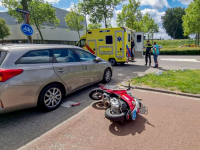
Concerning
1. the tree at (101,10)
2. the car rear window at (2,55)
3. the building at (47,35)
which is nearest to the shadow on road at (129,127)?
the car rear window at (2,55)

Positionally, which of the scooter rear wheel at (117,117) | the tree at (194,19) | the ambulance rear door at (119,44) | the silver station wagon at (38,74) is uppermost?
the tree at (194,19)

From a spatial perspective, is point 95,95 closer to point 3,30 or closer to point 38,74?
point 38,74

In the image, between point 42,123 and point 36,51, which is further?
point 36,51

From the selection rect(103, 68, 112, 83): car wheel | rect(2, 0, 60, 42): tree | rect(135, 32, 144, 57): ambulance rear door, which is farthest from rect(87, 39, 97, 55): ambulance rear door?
rect(2, 0, 60, 42): tree

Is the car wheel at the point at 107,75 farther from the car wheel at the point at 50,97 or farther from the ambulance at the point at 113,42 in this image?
the ambulance at the point at 113,42

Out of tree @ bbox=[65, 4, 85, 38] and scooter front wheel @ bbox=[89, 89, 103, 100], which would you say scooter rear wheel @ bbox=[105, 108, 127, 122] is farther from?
tree @ bbox=[65, 4, 85, 38]

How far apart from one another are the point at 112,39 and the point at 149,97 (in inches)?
246

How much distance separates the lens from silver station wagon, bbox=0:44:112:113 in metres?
2.76

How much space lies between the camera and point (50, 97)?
349cm

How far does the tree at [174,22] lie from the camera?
6328cm

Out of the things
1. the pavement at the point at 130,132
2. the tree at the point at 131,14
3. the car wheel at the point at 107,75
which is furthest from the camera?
the tree at the point at 131,14

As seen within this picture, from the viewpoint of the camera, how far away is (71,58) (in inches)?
165

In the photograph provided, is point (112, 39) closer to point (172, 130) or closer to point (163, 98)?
point (163, 98)

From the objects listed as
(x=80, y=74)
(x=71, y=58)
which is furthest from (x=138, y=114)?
(x=71, y=58)
